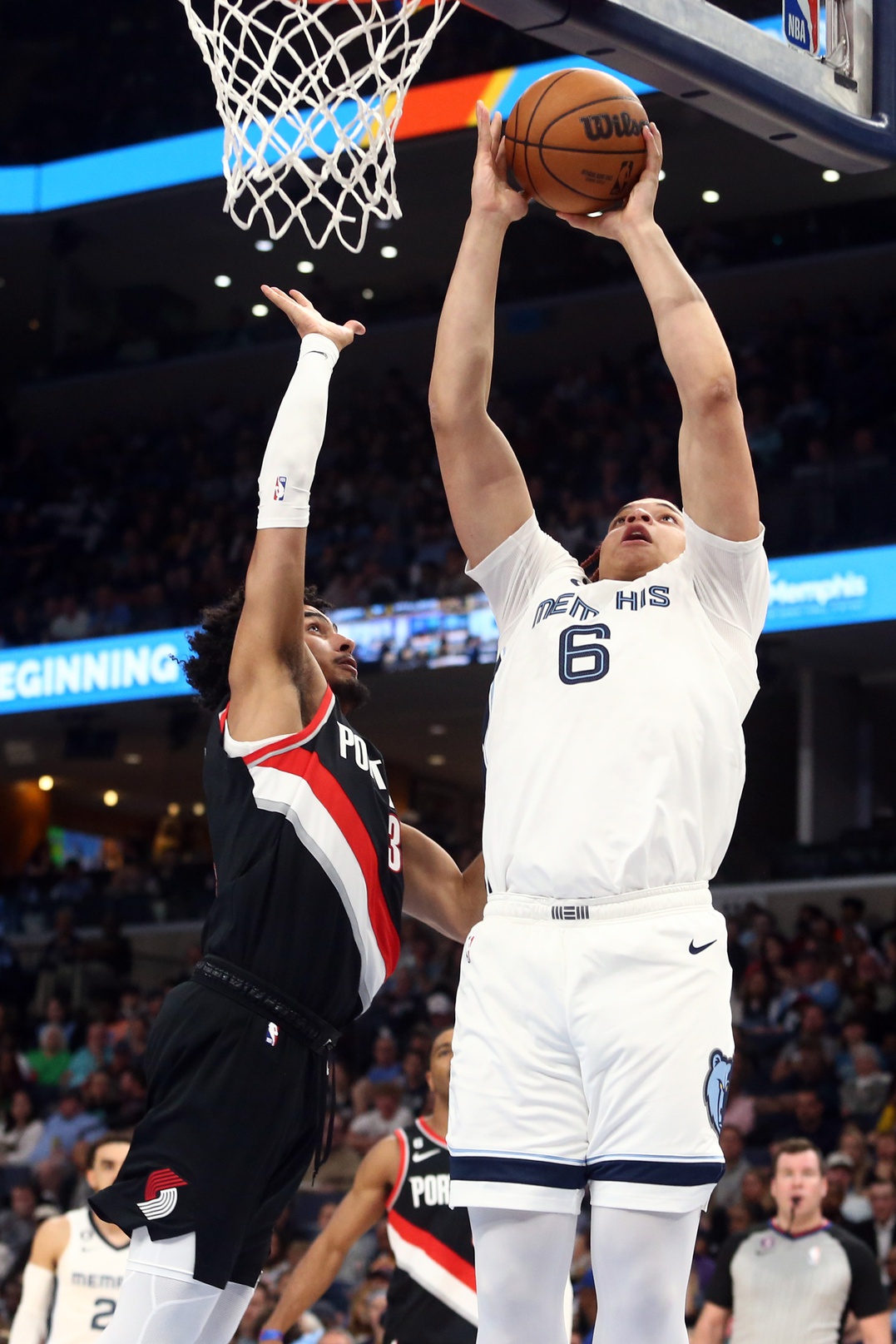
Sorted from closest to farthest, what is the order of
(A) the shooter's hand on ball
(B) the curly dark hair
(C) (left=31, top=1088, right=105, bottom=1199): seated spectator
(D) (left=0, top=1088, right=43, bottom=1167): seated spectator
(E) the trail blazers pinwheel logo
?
(E) the trail blazers pinwheel logo < (A) the shooter's hand on ball < (B) the curly dark hair < (C) (left=31, top=1088, right=105, bottom=1199): seated spectator < (D) (left=0, top=1088, right=43, bottom=1167): seated spectator

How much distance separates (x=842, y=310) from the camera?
61.5ft

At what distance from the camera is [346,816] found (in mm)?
3945

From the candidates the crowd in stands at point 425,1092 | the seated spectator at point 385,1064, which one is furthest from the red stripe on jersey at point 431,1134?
the seated spectator at point 385,1064

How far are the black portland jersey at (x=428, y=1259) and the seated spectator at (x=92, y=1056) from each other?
10028mm

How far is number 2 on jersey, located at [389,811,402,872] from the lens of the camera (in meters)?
4.06

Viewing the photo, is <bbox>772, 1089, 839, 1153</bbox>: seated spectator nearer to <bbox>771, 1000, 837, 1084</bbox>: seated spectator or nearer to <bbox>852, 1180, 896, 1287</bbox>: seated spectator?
<bbox>771, 1000, 837, 1084</bbox>: seated spectator

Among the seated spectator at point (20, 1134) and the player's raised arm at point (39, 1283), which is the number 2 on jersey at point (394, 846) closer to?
the player's raised arm at point (39, 1283)

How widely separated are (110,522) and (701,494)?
18414 millimetres

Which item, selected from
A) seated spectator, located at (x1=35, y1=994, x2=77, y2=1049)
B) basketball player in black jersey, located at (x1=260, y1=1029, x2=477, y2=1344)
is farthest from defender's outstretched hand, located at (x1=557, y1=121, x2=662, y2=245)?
seated spectator, located at (x1=35, y1=994, x2=77, y2=1049)

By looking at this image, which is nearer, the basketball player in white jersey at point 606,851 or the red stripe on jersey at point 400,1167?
the basketball player in white jersey at point 606,851

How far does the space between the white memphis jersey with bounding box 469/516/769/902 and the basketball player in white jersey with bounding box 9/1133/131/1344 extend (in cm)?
366

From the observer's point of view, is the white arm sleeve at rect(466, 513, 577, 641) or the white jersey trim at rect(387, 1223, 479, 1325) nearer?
the white arm sleeve at rect(466, 513, 577, 641)

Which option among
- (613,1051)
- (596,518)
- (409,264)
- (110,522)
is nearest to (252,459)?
(110,522)

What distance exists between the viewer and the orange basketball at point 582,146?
366 cm
